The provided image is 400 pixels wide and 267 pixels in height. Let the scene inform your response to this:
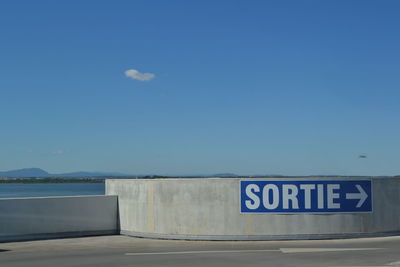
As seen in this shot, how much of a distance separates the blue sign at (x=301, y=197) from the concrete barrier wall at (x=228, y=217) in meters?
0.19

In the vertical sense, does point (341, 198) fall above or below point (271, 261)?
above

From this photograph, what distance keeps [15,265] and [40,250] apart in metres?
2.72

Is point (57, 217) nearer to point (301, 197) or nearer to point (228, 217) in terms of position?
point (228, 217)

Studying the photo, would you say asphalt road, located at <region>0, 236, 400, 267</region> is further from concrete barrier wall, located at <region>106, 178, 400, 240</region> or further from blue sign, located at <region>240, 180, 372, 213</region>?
blue sign, located at <region>240, 180, 372, 213</region>

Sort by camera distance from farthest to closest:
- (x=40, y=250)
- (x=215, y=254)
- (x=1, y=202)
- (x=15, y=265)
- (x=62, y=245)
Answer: (x=1, y=202)
(x=62, y=245)
(x=40, y=250)
(x=215, y=254)
(x=15, y=265)

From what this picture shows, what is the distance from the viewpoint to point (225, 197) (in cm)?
1644

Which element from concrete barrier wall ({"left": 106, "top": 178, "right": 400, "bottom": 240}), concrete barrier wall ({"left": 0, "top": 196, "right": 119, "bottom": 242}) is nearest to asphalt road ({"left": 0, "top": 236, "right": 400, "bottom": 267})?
concrete barrier wall ({"left": 106, "top": 178, "right": 400, "bottom": 240})

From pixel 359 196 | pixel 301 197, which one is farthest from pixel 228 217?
pixel 359 196

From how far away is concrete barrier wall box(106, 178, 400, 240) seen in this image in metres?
16.1

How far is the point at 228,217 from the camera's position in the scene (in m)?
16.3

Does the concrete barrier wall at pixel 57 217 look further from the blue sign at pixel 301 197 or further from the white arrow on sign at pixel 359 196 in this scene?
the white arrow on sign at pixel 359 196

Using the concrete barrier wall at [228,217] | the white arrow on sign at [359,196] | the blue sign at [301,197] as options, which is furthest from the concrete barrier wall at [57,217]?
the white arrow on sign at [359,196]

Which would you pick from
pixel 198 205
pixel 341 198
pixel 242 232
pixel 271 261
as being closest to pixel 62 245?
→ pixel 198 205

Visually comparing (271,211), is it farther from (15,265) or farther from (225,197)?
(15,265)
